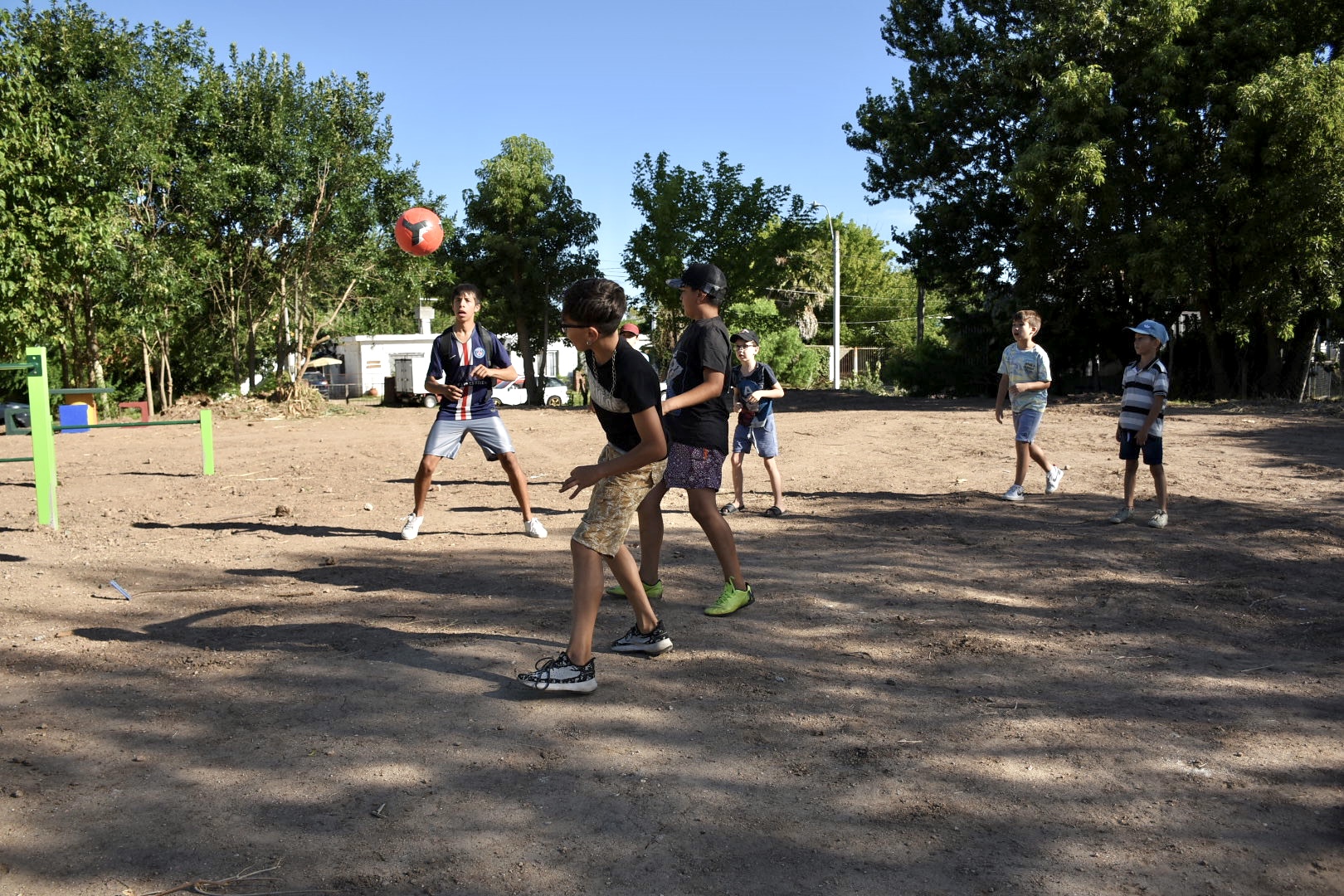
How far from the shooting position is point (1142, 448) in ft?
26.6

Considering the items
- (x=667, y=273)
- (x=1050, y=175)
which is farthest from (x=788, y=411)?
(x=667, y=273)

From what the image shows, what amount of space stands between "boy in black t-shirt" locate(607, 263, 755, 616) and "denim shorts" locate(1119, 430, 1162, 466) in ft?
13.1

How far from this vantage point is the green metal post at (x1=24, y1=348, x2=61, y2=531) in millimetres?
7824

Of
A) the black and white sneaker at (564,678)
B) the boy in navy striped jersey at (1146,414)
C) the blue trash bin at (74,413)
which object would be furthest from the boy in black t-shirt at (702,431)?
the blue trash bin at (74,413)

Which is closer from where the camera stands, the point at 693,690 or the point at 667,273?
the point at 693,690

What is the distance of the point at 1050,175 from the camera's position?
21125mm

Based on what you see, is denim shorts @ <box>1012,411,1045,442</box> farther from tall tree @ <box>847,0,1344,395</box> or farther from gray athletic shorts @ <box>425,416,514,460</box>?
tall tree @ <box>847,0,1344,395</box>

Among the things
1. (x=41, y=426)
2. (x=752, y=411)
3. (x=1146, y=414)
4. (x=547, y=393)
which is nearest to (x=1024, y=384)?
(x=1146, y=414)

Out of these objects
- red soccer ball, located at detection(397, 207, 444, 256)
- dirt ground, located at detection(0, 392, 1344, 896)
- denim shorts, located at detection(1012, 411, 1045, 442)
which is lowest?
dirt ground, located at detection(0, 392, 1344, 896)

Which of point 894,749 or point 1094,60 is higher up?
point 1094,60

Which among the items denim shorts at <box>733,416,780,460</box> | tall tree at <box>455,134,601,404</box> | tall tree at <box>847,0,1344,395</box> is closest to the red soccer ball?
denim shorts at <box>733,416,780,460</box>

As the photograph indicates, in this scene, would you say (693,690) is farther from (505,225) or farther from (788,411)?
(505,225)

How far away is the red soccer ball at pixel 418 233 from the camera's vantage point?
11.5 metres

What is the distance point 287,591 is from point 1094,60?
72.8 feet
